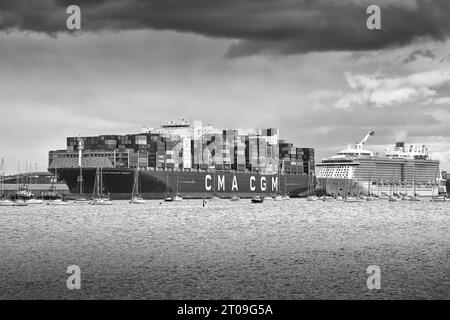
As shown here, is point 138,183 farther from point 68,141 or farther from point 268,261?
point 268,261

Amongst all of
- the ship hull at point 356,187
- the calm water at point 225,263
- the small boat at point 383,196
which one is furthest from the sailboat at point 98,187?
the small boat at point 383,196

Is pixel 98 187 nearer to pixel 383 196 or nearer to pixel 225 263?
pixel 383 196

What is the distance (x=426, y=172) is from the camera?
17662 cm

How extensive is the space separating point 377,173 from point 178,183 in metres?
63.1

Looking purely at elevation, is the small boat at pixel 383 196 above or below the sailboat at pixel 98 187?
below

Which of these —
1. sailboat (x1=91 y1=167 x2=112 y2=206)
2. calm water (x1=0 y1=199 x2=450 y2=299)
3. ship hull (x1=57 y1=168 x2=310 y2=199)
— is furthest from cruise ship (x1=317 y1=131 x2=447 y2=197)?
calm water (x1=0 y1=199 x2=450 y2=299)

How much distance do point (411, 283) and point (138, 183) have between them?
93.3 m

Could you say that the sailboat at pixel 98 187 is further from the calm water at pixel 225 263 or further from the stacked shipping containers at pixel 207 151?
the calm water at pixel 225 263

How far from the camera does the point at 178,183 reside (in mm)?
119250

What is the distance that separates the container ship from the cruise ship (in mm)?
8859

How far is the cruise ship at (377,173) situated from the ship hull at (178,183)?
2494cm

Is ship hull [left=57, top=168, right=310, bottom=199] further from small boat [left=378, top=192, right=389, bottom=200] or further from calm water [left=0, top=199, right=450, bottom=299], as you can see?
calm water [left=0, top=199, right=450, bottom=299]

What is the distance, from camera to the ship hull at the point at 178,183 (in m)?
113

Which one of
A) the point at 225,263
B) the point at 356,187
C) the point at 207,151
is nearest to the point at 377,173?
the point at 356,187
